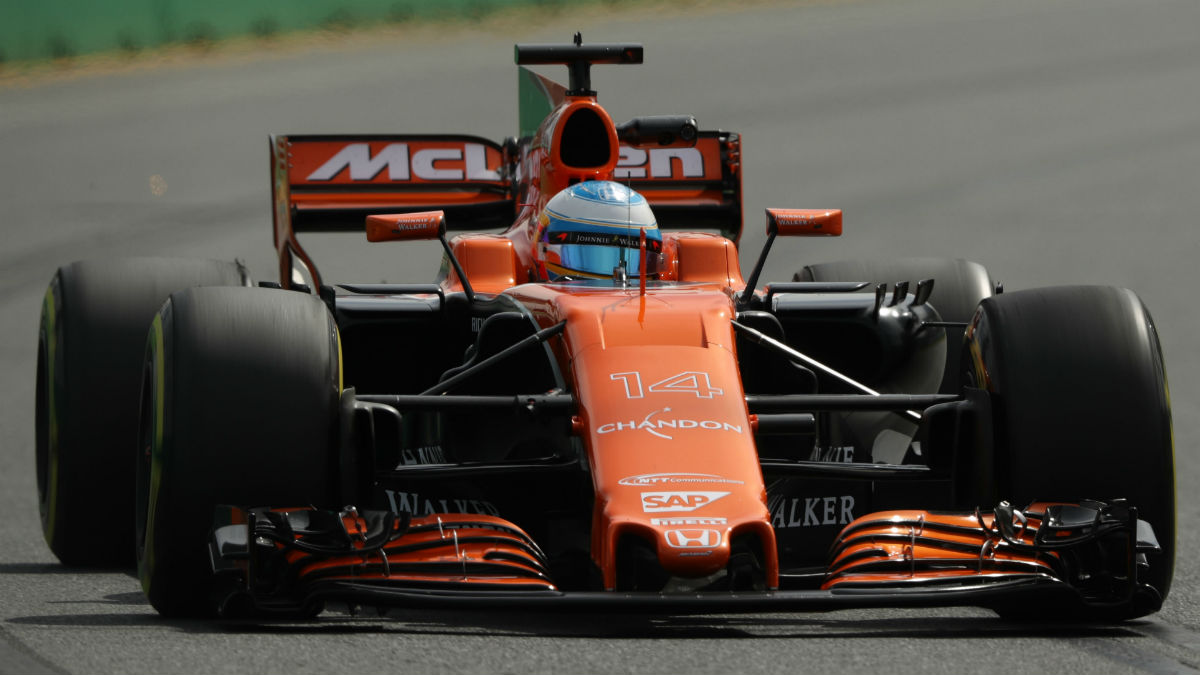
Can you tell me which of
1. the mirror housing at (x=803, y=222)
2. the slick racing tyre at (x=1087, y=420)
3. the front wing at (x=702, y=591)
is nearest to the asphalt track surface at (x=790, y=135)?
the slick racing tyre at (x=1087, y=420)

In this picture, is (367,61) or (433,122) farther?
(367,61)

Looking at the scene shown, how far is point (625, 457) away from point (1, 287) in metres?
14.0

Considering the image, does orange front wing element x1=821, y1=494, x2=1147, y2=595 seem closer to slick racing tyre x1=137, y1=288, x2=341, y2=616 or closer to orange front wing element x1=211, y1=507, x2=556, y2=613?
orange front wing element x1=211, y1=507, x2=556, y2=613

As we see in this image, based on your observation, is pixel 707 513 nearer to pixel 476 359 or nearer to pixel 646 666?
pixel 646 666

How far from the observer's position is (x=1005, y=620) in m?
6.34

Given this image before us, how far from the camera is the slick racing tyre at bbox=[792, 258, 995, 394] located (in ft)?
29.2

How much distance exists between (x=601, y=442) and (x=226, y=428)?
1113 millimetres

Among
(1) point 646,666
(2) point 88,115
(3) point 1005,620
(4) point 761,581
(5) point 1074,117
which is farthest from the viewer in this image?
(5) point 1074,117

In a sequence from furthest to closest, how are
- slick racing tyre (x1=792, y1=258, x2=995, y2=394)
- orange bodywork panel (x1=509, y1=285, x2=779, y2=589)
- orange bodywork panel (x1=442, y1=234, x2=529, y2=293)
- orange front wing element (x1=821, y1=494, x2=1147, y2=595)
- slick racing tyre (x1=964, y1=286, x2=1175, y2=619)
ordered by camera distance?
slick racing tyre (x1=792, y1=258, x2=995, y2=394) < orange bodywork panel (x1=442, y1=234, x2=529, y2=293) < slick racing tyre (x1=964, y1=286, x2=1175, y2=619) < orange front wing element (x1=821, y1=494, x2=1147, y2=595) < orange bodywork panel (x1=509, y1=285, x2=779, y2=589)

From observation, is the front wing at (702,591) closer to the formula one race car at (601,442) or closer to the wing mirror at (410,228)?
the formula one race car at (601,442)

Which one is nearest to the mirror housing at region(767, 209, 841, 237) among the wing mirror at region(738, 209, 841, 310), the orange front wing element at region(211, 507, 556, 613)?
the wing mirror at region(738, 209, 841, 310)

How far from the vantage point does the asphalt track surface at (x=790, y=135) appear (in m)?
19.1

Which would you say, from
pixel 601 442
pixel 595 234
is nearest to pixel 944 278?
pixel 595 234

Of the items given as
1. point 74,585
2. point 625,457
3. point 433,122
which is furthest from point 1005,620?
point 433,122
